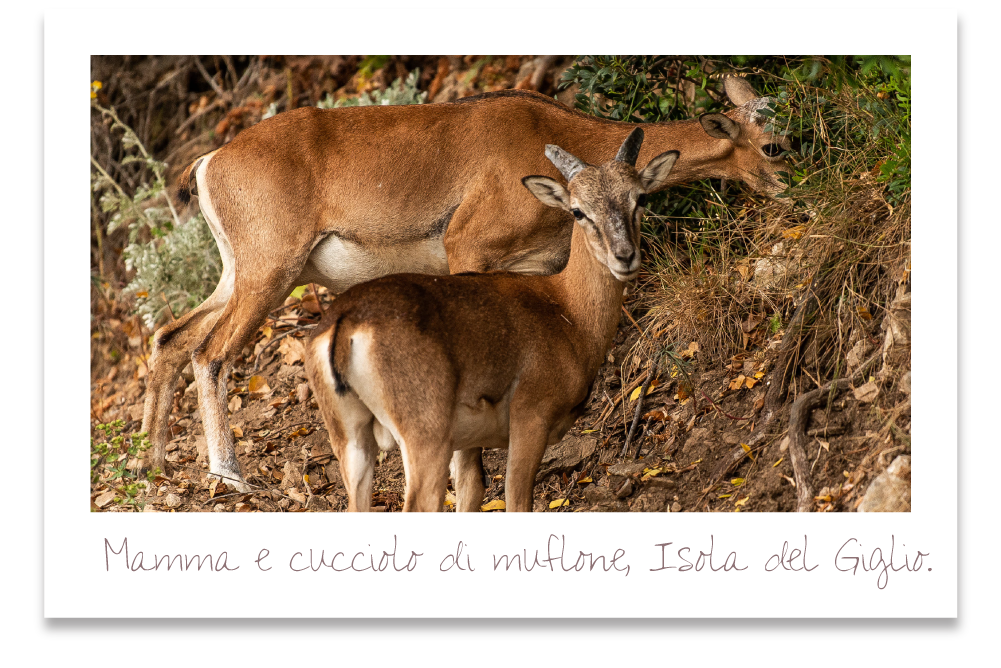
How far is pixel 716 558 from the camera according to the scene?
19.1 ft

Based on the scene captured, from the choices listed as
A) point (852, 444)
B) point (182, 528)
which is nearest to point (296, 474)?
point (182, 528)

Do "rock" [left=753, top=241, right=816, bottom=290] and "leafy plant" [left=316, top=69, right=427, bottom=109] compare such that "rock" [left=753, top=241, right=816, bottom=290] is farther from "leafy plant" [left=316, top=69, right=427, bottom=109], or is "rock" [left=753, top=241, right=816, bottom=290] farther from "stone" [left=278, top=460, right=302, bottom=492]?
"leafy plant" [left=316, top=69, right=427, bottom=109]

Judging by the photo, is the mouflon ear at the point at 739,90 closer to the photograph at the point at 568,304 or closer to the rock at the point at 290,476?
the photograph at the point at 568,304

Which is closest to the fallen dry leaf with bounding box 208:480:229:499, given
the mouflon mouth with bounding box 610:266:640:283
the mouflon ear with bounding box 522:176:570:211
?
the mouflon ear with bounding box 522:176:570:211

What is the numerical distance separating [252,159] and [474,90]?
4.34 m

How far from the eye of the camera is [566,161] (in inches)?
281

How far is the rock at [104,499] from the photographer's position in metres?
7.93

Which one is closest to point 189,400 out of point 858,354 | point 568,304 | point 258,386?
point 258,386

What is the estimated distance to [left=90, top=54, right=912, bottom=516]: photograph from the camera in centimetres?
646

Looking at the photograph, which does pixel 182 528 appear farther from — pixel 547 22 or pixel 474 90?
pixel 474 90

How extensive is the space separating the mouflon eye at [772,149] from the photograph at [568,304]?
1cm

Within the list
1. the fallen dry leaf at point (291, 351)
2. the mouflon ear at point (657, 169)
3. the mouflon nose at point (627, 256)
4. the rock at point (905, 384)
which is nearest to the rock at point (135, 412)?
the fallen dry leaf at point (291, 351)

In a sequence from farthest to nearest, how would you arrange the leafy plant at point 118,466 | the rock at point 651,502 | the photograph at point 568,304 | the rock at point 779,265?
the rock at point 779,265 < the rock at point 651,502 < the leafy plant at point 118,466 < the photograph at point 568,304

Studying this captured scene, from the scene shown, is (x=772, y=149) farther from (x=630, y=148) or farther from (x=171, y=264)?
(x=171, y=264)
